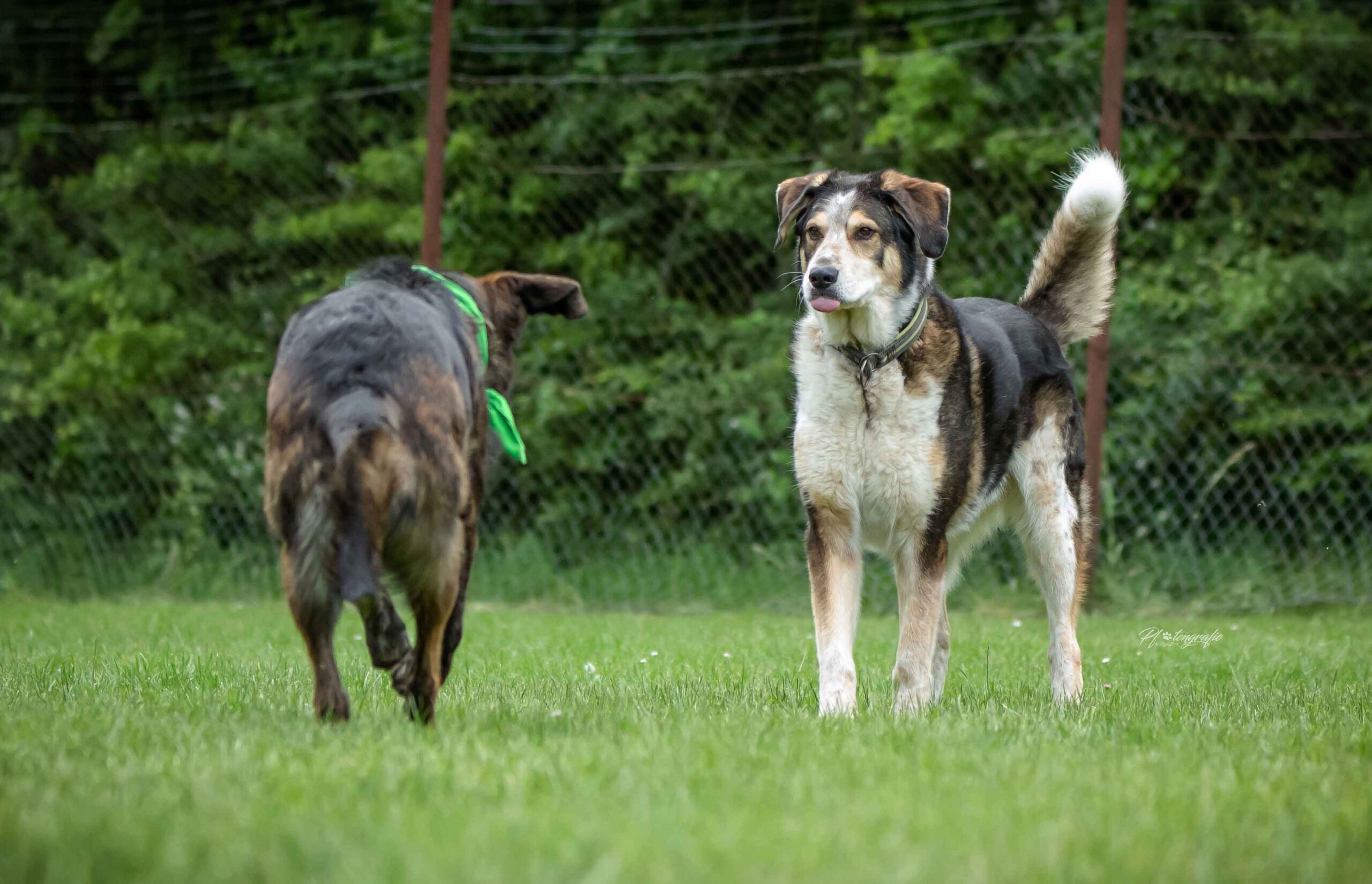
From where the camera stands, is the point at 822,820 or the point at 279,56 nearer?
the point at 822,820

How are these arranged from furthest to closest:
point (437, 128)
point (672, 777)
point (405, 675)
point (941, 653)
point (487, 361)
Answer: point (437, 128)
point (941, 653)
point (487, 361)
point (405, 675)
point (672, 777)

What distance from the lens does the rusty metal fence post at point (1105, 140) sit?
8133 millimetres

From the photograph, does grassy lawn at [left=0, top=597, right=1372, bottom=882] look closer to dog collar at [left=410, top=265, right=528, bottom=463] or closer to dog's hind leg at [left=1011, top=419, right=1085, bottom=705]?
dog's hind leg at [left=1011, top=419, right=1085, bottom=705]

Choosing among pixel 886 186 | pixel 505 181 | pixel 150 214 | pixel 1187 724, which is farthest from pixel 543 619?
pixel 150 214

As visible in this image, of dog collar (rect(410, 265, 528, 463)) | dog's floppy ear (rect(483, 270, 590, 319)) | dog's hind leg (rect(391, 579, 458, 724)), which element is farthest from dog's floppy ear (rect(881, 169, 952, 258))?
dog's hind leg (rect(391, 579, 458, 724))

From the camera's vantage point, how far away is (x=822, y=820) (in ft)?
8.17

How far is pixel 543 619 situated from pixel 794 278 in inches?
149

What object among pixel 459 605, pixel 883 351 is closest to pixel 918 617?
pixel 883 351

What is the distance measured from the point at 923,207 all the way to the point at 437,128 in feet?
17.2

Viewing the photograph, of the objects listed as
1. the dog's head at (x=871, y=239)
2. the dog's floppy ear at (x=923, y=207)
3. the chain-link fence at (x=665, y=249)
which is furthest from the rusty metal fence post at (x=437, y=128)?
the dog's floppy ear at (x=923, y=207)

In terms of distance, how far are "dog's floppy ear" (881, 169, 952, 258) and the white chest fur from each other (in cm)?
42

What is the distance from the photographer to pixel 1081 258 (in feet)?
17.9

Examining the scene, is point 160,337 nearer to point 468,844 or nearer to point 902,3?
point 902,3

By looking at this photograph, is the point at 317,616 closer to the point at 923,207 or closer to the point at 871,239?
the point at 871,239
